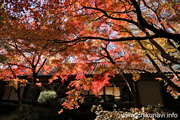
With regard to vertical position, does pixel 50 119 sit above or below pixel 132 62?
below

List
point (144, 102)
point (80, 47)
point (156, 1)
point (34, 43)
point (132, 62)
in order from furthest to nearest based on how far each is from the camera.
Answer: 1. point (144, 102)
2. point (80, 47)
3. point (132, 62)
4. point (34, 43)
5. point (156, 1)

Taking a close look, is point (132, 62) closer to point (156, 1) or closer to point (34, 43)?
point (156, 1)

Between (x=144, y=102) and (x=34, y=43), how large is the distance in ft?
30.8

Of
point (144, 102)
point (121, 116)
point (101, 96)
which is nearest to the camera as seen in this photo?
point (121, 116)

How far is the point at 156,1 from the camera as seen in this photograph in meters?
3.98

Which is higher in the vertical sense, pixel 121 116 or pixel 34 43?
pixel 34 43

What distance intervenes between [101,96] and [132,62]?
263 inches

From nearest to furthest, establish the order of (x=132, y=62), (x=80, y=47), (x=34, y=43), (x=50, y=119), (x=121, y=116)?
(x=121, y=116) < (x=34, y=43) < (x=132, y=62) < (x=80, y=47) < (x=50, y=119)

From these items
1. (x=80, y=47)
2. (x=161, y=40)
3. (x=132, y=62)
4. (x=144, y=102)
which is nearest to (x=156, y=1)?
(x=161, y=40)

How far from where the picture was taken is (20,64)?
29.5 feet

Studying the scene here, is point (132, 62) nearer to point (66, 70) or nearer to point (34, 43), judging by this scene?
point (66, 70)

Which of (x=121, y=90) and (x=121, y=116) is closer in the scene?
(x=121, y=116)

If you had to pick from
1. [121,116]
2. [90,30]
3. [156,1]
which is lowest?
[121,116]

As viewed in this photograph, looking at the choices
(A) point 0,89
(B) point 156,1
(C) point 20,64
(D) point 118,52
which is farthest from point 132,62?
(A) point 0,89
